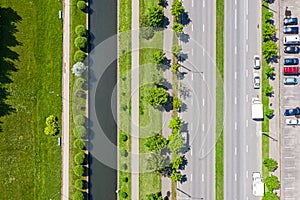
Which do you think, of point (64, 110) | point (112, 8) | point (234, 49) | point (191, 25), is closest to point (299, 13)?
point (234, 49)

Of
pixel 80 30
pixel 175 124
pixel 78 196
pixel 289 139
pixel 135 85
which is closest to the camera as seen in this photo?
pixel 78 196

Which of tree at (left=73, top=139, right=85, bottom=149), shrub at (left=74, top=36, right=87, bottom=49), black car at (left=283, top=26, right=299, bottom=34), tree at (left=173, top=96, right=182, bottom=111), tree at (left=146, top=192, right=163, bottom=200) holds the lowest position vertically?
tree at (left=146, top=192, right=163, bottom=200)

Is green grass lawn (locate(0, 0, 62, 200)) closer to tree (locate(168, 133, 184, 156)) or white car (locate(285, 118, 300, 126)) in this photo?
tree (locate(168, 133, 184, 156))

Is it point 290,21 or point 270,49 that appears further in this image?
point 290,21

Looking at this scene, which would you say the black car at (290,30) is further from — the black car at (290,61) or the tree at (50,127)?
the tree at (50,127)

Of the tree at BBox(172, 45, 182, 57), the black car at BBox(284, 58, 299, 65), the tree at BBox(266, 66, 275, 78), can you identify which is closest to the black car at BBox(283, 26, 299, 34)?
the black car at BBox(284, 58, 299, 65)

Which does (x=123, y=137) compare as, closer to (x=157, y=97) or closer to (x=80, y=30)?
(x=157, y=97)

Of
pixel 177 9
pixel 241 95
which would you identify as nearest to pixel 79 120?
pixel 177 9
